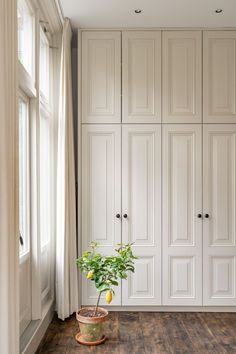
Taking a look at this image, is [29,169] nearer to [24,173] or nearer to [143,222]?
[24,173]

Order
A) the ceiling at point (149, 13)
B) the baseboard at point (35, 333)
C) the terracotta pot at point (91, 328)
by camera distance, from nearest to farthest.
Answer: the baseboard at point (35, 333) < the terracotta pot at point (91, 328) < the ceiling at point (149, 13)

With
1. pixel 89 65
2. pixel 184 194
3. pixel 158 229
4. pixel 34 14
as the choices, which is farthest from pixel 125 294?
pixel 34 14

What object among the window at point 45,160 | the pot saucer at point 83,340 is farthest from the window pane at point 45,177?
the pot saucer at point 83,340

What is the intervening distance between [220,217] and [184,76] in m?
1.44

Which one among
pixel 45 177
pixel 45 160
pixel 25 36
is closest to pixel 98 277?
pixel 45 177

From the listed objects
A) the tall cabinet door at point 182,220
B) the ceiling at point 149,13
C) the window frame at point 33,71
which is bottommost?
the tall cabinet door at point 182,220

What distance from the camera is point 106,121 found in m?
3.84

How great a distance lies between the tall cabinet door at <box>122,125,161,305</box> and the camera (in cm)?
380

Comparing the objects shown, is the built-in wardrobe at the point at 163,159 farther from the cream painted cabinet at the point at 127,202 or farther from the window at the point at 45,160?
the window at the point at 45,160

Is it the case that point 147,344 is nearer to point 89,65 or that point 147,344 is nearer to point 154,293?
point 154,293

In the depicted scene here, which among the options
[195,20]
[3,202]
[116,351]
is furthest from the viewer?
Result: [195,20]

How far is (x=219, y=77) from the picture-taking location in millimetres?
3836

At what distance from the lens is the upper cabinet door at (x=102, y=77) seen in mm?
3830

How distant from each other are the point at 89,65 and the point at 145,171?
47.0 inches
